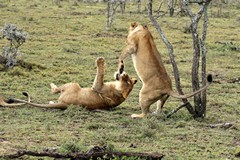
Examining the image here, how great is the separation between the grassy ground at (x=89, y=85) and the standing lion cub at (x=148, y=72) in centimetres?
31

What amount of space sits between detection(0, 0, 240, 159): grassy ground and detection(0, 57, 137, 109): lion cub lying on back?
0.17 meters

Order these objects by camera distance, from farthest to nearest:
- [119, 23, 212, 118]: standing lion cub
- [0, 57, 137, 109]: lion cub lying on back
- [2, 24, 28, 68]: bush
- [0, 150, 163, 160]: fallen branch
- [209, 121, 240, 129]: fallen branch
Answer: [2, 24, 28, 68]: bush < [0, 57, 137, 109]: lion cub lying on back < [119, 23, 212, 118]: standing lion cub < [209, 121, 240, 129]: fallen branch < [0, 150, 163, 160]: fallen branch

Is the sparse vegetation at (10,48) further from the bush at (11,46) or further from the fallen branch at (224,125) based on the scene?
the fallen branch at (224,125)

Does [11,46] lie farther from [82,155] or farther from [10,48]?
[82,155]

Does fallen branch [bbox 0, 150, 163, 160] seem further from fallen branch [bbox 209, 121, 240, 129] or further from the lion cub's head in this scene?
the lion cub's head

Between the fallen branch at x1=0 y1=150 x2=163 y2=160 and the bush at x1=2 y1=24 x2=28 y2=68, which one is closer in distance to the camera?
the fallen branch at x1=0 y1=150 x2=163 y2=160

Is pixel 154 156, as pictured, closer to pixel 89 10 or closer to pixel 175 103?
pixel 175 103

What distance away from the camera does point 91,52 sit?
52.4 feet

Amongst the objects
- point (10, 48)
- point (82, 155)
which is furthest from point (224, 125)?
point (10, 48)

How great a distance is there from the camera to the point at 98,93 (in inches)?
355

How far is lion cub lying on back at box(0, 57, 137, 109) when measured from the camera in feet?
29.1

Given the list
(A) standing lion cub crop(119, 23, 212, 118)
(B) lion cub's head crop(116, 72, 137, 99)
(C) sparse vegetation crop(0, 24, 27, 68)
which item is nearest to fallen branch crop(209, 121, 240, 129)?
(A) standing lion cub crop(119, 23, 212, 118)

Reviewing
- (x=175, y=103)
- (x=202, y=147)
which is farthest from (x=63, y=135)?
(x=175, y=103)

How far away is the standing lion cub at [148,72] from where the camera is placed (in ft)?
27.9
